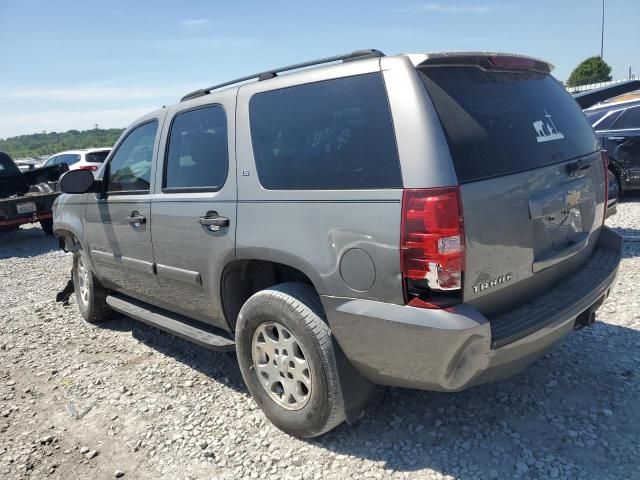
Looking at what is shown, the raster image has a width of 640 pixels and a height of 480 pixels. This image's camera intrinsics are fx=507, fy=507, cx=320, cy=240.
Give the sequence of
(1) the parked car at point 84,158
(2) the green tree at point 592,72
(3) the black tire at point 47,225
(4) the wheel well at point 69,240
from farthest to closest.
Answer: (2) the green tree at point 592,72 < (1) the parked car at point 84,158 < (3) the black tire at point 47,225 < (4) the wheel well at point 69,240

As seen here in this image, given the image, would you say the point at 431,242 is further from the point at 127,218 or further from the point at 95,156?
the point at 95,156

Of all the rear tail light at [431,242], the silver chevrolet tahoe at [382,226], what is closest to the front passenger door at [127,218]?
the silver chevrolet tahoe at [382,226]

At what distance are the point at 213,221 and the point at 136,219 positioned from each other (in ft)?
3.25

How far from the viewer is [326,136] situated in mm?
2570

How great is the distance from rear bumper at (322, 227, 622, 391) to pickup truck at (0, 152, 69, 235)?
9.67m

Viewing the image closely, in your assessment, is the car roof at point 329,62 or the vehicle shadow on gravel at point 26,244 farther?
the vehicle shadow on gravel at point 26,244

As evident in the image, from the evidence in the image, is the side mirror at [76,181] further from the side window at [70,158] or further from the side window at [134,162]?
the side window at [70,158]

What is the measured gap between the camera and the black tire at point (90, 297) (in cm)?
486

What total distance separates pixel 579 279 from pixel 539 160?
2.51 ft

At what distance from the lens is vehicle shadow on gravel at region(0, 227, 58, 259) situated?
387 inches

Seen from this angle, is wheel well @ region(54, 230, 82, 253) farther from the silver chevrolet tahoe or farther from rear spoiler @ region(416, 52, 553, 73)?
rear spoiler @ region(416, 52, 553, 73)

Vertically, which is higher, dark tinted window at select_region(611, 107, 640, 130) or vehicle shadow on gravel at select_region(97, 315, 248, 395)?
dark tinted window at select_region(611, 107, 640, 130)

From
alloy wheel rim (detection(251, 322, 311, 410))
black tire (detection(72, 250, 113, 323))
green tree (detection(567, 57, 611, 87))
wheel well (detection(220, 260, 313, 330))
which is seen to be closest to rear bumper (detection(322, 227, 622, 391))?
alloy wheel rim (detection(251, 322, 311, 410))

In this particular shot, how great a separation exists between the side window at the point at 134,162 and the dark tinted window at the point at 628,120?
7.57m
